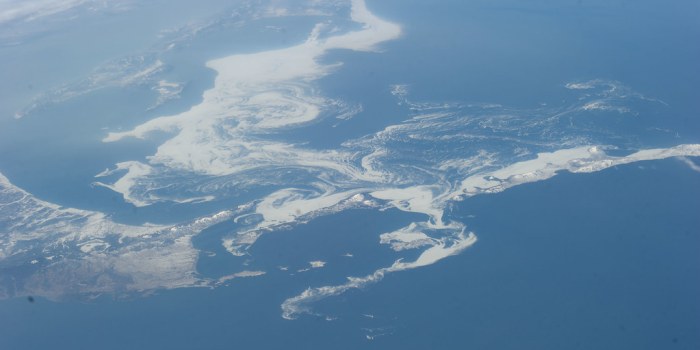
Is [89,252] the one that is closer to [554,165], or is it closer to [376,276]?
[376,276]

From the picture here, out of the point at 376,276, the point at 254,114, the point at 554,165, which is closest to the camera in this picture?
the point at 376,276

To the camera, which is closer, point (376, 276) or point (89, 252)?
point (376, 276)

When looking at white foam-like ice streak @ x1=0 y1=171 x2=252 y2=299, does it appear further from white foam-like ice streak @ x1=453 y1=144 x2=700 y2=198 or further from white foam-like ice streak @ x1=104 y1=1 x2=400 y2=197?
white foam-like ice streak @ x1=453 y1=144 x2=700 y2=198

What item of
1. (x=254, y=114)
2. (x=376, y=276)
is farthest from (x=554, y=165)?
(x=254, y=114)

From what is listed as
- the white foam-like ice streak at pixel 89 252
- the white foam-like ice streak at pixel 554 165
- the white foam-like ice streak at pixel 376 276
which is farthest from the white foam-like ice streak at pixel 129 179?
the white foam-like ice streak at pixel 554 165

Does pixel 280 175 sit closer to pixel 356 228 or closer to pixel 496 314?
pixel 356 228

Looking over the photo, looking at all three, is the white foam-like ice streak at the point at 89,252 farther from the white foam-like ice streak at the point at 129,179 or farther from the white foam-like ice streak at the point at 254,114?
the white foam-like ice streak at the point at 254,114

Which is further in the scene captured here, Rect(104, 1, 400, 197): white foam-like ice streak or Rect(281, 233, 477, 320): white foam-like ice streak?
Rect(104, 1, 400, 197): white foam-like ice streak

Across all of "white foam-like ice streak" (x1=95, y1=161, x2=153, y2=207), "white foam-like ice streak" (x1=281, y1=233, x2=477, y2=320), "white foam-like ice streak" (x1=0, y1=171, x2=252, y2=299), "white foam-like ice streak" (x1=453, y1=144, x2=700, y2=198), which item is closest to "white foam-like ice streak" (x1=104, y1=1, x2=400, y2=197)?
"white foam-like ice streak" (x1=95, y1=161, x2=153, y2=207)
